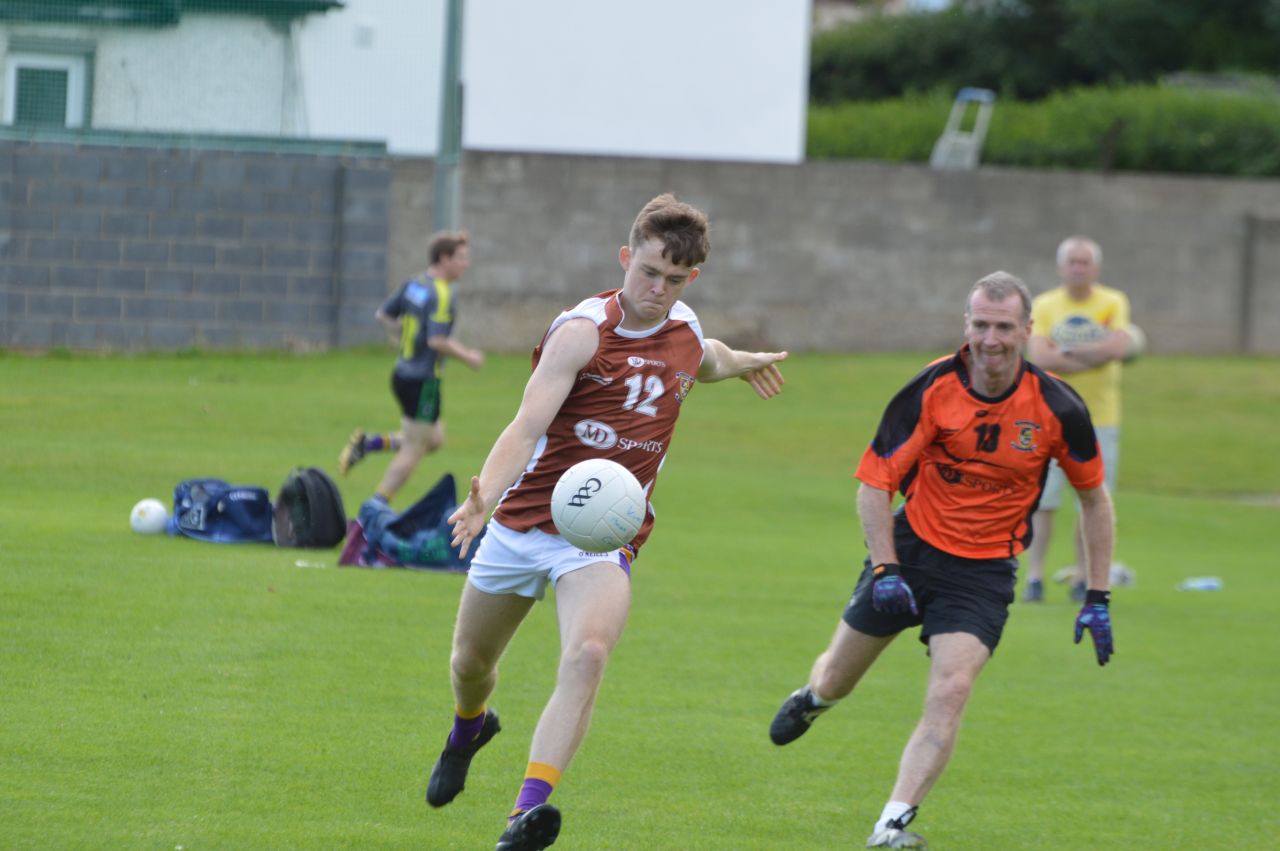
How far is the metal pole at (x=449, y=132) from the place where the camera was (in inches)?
801

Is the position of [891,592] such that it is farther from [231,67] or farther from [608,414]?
[231,67]

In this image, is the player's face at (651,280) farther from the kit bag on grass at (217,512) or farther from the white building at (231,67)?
the white building at (231,67)

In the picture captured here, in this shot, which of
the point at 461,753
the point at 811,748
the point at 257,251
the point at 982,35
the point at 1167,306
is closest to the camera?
the point at 461,753

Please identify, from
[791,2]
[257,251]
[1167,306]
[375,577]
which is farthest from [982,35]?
[375,577]

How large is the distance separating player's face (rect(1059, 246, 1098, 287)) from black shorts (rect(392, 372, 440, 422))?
4754mm

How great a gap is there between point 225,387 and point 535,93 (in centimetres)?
1363

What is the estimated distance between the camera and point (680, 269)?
5809 mm

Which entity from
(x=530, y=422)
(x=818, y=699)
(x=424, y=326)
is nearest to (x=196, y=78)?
(x=424, y=326)

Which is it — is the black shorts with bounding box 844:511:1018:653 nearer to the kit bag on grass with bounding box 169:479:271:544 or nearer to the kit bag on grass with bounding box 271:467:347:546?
the kit bag on grass with bounding box 271:467:347:546

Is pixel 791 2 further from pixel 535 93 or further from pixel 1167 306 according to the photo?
pixel 1167 306

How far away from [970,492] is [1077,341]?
5613 mm

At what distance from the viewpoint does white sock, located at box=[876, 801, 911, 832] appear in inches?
240

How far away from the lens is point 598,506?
559 cm

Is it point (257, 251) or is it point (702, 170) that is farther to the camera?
point (702, 170)
